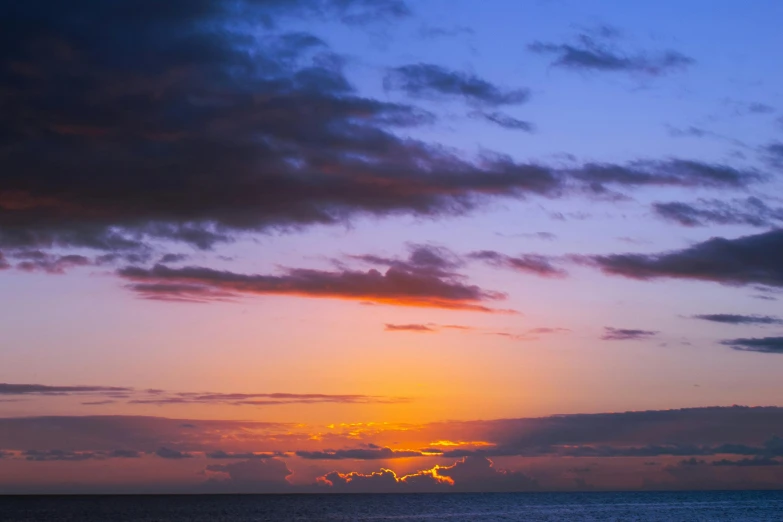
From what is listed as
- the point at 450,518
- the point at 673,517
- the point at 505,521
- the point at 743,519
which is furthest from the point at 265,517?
the point at 743,519

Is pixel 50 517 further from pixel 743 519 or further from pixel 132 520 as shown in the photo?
pixel 743 519

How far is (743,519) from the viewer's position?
173875 mm

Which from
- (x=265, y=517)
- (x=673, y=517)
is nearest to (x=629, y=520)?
(x=673, y=517)

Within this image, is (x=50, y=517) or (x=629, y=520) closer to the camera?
(x=629, y=520)

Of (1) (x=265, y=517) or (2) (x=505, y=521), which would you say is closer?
(2) (x=505, y=521)

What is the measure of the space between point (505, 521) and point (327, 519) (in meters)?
38.9

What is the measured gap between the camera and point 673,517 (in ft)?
615

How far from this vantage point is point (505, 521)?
579 ft

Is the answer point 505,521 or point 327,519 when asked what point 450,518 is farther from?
point 327,519

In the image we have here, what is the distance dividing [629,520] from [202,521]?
91.6 metres

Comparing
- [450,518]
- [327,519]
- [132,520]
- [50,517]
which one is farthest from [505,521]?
[50,517]

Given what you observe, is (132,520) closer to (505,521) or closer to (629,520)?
(505,521)

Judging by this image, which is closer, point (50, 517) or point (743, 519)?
point (743, 519)

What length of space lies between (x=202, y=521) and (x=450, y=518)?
178 feet
